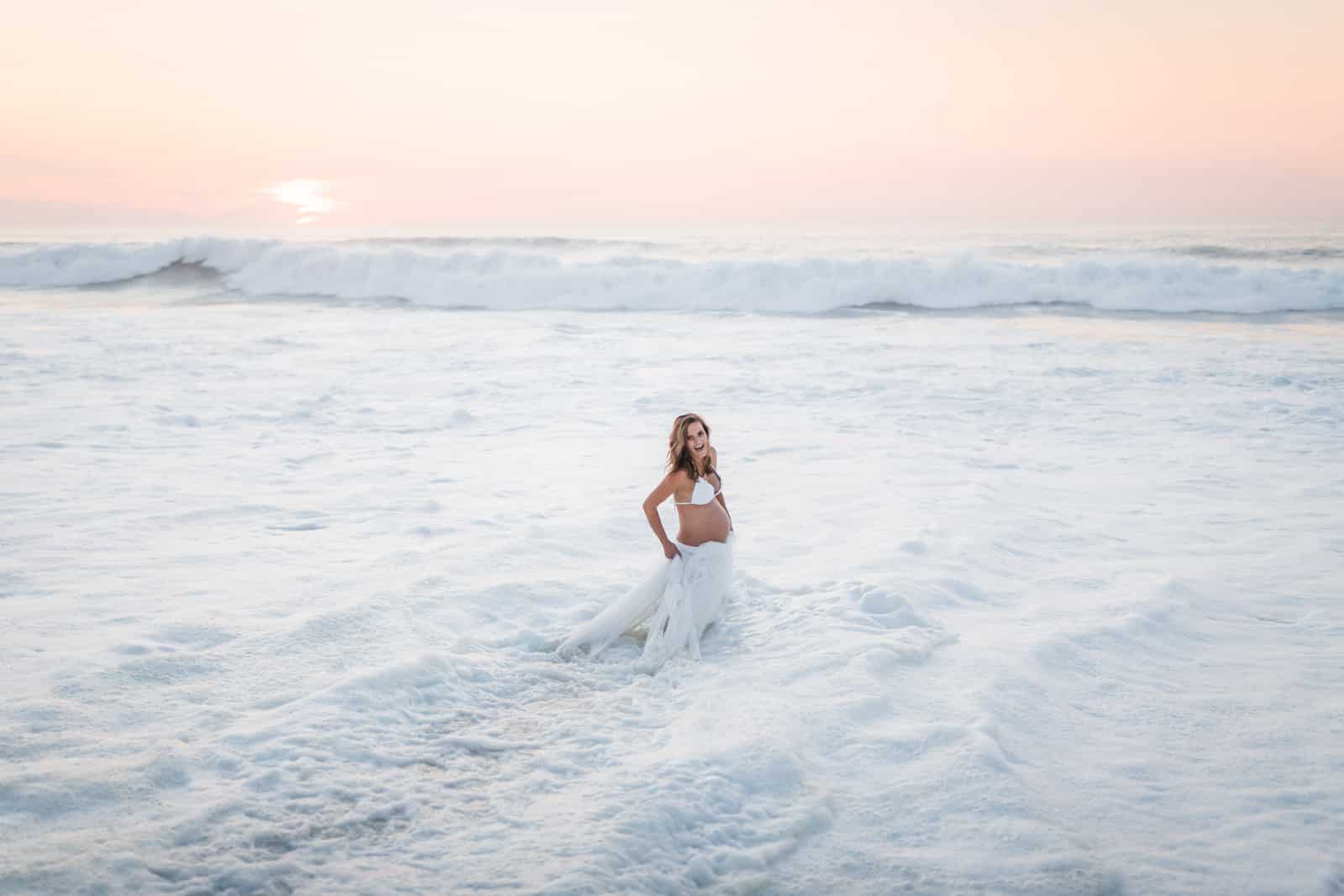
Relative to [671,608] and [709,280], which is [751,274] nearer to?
[709,280]

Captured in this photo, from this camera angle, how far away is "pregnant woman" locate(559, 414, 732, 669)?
4.84 m

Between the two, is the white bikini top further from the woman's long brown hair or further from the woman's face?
the woman's face

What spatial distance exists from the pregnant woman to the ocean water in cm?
15

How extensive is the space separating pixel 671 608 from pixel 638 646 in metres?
0.30

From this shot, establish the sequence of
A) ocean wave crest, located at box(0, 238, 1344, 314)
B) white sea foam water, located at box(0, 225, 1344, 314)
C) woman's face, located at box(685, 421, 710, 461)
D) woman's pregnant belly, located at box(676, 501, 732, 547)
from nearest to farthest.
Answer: woman's face, located at box(685, 421, 710, 461) < woman's pregnant belly, located at box(676, 501, 732, 547) < ocean wave crest, located at box(0, 238, 1344, 314) < white sea foam water, located at box(0, 225, 1344, 314)

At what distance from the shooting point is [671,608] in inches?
192

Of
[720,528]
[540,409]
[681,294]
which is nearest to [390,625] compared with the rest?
[720,528]

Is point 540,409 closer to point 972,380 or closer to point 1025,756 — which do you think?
point 972,380

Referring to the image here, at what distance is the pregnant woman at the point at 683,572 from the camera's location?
484 centimetres

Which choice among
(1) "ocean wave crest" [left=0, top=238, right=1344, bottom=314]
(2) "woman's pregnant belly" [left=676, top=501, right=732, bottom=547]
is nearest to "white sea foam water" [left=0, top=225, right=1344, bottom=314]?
(1) "ocean wave crest" [left=0, top=238, right=1344, bottom=314]

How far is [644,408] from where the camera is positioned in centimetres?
1185

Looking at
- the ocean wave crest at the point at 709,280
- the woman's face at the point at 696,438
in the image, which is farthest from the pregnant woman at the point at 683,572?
the ocean wave crest at the point at 709,280

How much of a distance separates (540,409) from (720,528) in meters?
6.85

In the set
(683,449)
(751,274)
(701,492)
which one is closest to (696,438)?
Answer: (683,449)
